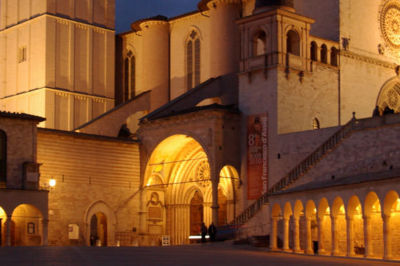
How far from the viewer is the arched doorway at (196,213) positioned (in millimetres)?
50500

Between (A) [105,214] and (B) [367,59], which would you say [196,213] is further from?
(B) [367,59]

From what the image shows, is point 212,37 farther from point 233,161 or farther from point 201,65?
point 233,161

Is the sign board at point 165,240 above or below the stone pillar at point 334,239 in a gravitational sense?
below

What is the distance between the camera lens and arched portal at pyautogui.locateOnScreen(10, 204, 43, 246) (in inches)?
1644

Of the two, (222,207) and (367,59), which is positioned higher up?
(367,59)

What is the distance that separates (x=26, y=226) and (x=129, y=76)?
2109cm

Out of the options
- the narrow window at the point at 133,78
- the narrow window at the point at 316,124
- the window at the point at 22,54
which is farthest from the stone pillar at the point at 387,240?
the window at the point at 22,54

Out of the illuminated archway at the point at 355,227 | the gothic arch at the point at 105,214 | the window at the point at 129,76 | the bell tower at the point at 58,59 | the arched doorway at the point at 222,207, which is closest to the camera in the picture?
the illuminated archway at the point at 355,227

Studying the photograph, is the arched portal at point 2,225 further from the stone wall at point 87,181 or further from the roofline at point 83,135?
the roofline at point 83,135

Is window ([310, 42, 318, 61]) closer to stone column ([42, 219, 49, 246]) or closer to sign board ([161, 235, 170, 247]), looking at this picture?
sign board ([161, 235, 170, 247])

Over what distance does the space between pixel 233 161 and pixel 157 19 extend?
16.5m

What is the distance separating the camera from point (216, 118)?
44219 mm

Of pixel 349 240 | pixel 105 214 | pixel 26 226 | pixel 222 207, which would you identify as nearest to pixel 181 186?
pixel 222 207

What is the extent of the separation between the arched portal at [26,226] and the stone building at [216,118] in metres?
0.20
